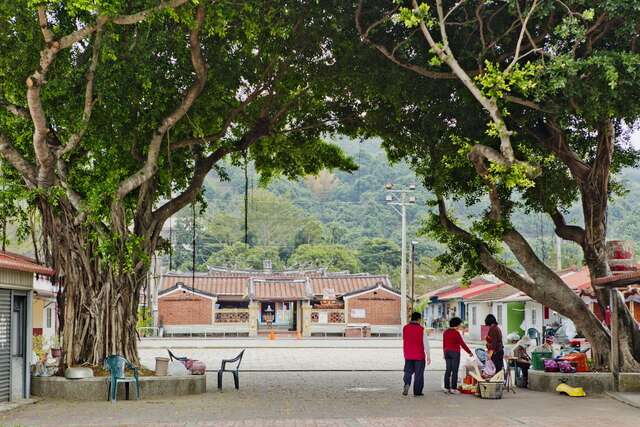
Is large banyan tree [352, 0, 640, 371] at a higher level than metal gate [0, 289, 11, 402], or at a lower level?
higher

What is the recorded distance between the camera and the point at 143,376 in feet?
56.4

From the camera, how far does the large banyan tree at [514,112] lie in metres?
14.4

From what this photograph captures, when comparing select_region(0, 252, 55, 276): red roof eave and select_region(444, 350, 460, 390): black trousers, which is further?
select_region(444, 350, 460, 390): black trousers

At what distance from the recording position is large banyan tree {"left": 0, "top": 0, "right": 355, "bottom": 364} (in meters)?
15.5

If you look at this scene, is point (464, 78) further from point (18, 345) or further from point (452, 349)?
point (18, 345)

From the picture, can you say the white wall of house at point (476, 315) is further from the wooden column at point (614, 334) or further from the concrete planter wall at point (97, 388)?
the concrete planter wall at point (97, 388)

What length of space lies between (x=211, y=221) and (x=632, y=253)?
87414mm

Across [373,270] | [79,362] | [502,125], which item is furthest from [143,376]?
[373,270]

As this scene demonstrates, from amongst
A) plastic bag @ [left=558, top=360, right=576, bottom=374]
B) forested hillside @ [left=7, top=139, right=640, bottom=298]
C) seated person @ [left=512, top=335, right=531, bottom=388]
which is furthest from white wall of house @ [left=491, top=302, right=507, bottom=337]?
plastic bag @ [left=558, top=360, right=576, bottom=374]

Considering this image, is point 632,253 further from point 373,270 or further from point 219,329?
point 373,270

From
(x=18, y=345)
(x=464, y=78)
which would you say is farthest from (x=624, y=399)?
(x=18, y=345)

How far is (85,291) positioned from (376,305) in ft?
143

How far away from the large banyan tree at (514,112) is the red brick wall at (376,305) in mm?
38341

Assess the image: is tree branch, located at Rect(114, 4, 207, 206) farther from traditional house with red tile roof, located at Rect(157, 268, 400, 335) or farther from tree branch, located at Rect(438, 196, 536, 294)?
traditional house with red tile roof, located at Rect(157, 268, 400, 335)
